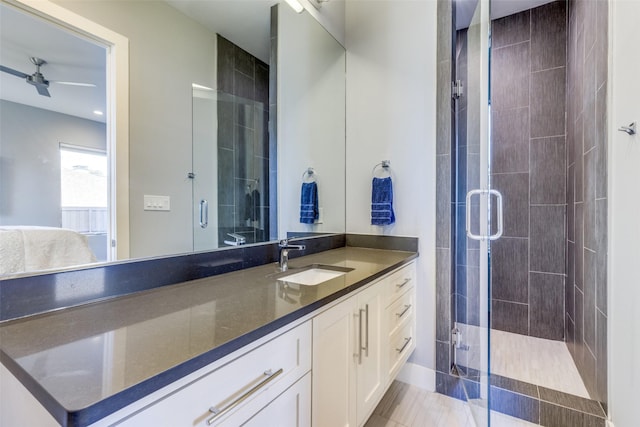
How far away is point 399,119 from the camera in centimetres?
211

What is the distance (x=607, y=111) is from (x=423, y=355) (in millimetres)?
1737

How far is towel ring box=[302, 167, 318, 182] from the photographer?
213 cm

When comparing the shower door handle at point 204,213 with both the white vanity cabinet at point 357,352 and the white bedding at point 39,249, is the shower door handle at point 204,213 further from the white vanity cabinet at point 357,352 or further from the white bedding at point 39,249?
the white vanity cabinet at point 357,352

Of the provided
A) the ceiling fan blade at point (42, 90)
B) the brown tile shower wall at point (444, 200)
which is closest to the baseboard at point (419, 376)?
the brown tile shower wall at point (444, 200)

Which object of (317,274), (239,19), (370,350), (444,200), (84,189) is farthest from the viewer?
(444,200)

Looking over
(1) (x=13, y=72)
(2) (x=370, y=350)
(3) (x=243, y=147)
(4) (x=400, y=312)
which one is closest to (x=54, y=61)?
(1) (x=13, y=72)

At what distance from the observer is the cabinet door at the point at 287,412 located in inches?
30.1

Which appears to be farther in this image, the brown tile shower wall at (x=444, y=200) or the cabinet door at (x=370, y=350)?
the brown tile shower wall at (x=444, y=200)

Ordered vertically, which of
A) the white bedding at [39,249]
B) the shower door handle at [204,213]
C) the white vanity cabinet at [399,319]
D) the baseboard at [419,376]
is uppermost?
the shower door handle at [204,213]

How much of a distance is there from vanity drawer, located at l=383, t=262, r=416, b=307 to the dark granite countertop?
48 centimetres

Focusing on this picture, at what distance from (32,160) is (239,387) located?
35.0 inches

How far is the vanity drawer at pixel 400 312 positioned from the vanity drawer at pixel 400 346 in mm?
36
